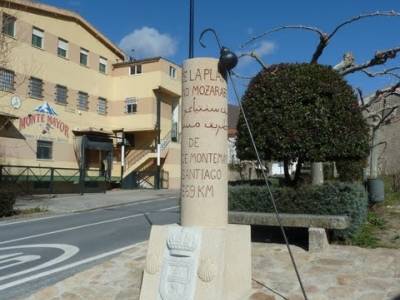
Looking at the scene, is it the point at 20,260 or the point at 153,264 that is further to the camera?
the point at 20,260

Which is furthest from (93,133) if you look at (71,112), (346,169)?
(346,169)

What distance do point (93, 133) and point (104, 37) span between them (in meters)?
7.65

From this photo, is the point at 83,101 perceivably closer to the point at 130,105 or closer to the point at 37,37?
the point at 130,105

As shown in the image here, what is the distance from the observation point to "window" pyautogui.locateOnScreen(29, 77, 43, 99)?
28844 millimetres

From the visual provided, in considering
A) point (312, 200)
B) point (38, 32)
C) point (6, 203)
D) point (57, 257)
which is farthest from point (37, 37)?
point (312, 200)

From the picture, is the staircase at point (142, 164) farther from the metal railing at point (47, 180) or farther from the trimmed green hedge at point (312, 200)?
the trimmed green hedge at point (312, 200)

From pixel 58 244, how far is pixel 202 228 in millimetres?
6251

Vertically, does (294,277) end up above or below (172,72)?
below

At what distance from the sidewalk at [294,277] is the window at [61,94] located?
2475 centimetres

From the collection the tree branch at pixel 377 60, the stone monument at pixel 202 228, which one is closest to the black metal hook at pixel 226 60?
the stone monument at pixel 202 228

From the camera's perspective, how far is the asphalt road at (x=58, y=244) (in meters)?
7.29

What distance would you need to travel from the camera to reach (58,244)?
10.5 meters

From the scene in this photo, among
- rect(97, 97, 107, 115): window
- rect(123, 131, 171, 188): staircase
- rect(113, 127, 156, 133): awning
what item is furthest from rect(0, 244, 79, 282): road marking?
rect(97, 97, 107, 115): window

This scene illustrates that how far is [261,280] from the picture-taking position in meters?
6.26
